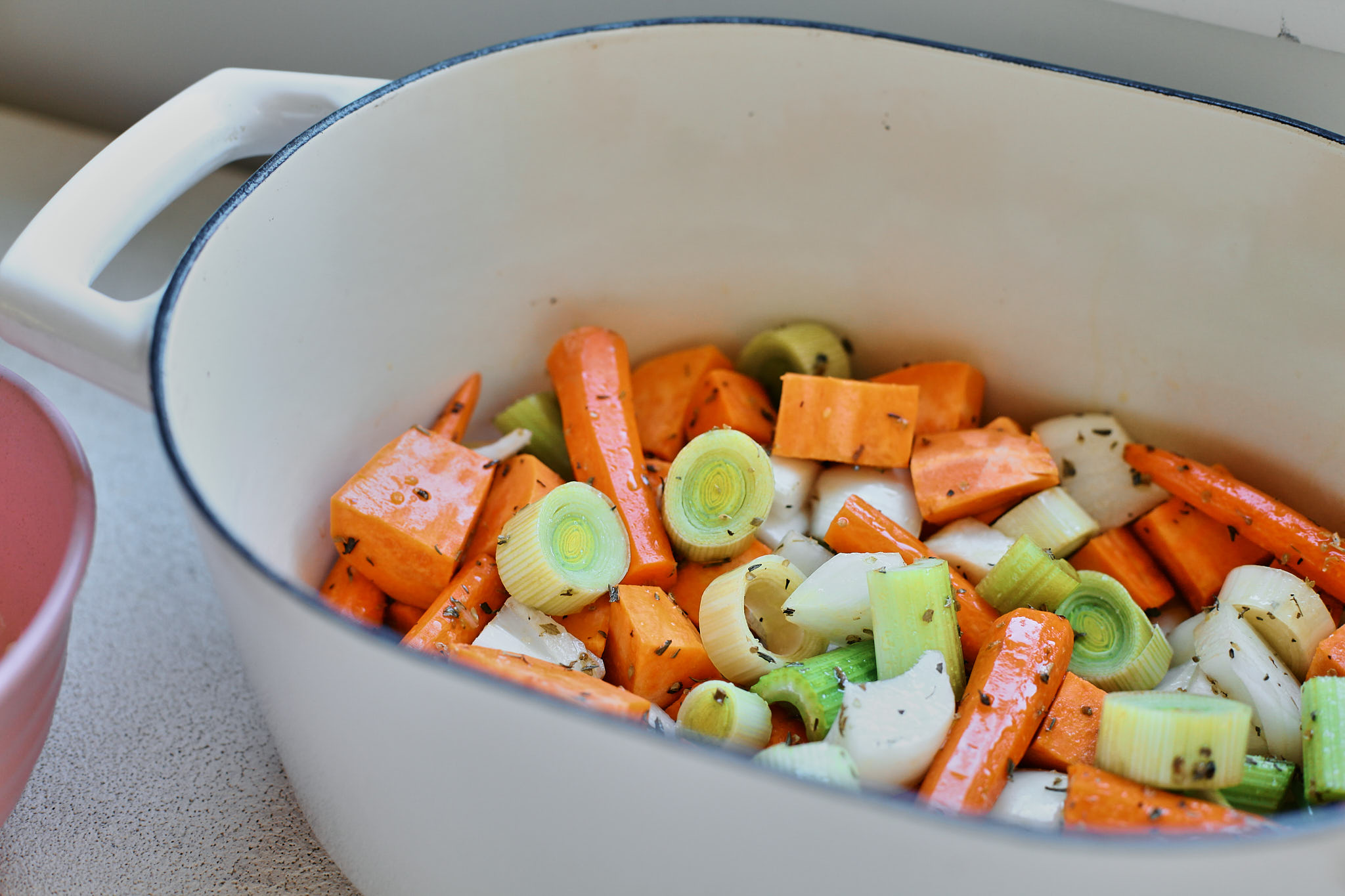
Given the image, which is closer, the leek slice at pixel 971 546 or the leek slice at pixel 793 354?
the leek slice at pixel 971 546

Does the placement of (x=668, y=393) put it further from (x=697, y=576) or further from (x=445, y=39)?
(x=445, y=39)

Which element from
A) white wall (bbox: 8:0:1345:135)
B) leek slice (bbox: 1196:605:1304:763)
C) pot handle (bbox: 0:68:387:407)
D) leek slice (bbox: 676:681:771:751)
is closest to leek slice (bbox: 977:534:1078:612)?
leek slice (bbox: 1196:605:1304:763)

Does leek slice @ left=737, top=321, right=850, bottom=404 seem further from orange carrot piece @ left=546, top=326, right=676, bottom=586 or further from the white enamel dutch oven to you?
orange carrot piece @ left=546, top=326, right=676, bottom=586

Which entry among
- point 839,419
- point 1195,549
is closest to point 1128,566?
point 1195,549

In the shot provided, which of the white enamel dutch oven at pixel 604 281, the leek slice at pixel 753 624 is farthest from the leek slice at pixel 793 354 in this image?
the leek slice at pixel 753 624

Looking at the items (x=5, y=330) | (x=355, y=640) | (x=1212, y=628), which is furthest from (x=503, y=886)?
(x=1212, y=628)

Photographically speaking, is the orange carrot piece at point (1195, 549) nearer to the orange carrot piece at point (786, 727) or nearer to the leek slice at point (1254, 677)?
the leek slice at point (1254, 677)
